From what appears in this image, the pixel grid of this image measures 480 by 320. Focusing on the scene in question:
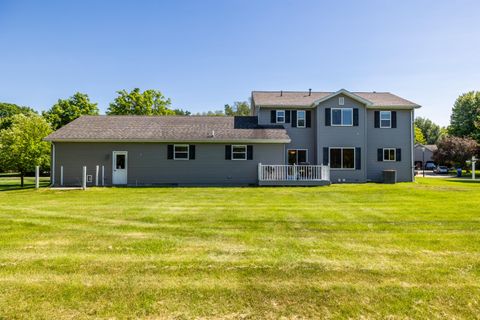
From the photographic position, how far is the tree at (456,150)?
115ft

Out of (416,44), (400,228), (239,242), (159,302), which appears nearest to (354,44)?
(416,44)

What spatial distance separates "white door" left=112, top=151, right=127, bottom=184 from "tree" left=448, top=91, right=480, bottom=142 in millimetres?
48785

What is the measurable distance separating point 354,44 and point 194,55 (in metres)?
10.5

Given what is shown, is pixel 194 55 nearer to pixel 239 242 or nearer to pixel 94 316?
pixel 239 242

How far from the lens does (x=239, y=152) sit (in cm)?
1830

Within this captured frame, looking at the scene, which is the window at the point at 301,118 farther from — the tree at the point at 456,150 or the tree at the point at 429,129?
the tree at the point at 429,129

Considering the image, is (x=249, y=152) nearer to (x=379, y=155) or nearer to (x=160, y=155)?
(x=160, y=155)

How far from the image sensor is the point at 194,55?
20.4 meters

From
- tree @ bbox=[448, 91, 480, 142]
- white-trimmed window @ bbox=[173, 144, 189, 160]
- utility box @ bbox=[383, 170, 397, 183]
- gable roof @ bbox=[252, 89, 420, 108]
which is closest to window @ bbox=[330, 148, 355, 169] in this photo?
utility box @ bbox=[383, 170, 397, 183]

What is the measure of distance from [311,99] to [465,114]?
40.2m

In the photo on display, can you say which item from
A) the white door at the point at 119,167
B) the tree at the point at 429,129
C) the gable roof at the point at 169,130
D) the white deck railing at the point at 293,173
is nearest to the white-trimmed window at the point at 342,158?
the white deck railing at the point at 293,173

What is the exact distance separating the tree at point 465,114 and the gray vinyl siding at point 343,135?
3555cm

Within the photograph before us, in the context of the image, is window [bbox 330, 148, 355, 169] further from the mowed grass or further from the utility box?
the mowed grass

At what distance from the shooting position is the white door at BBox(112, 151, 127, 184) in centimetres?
1781
